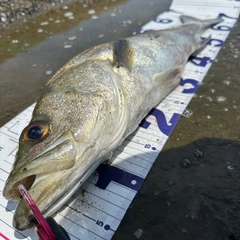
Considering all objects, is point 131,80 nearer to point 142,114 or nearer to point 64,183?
point 142,114

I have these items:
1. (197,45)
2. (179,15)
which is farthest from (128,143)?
(179,15)

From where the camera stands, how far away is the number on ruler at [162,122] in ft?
7.62

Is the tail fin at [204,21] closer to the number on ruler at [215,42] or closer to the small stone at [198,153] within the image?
the number on ruler at [215,42]

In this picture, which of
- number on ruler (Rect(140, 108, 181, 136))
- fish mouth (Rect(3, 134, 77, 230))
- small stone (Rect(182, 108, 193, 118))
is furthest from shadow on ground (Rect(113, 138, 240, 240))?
fish mouth (Rect(3, 134, 77, 230))

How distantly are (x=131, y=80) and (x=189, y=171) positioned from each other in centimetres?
84

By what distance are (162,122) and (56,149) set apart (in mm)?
1252

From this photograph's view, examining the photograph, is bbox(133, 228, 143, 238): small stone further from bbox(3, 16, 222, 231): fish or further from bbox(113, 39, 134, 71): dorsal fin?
bbox(113, 39, 134, 71): dorsal fin

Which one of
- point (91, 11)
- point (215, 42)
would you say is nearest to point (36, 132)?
point (215, 42)

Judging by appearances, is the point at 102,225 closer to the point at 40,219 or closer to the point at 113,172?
the point at 113,172

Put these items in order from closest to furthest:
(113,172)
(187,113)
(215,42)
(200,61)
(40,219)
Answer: (40,219), (113,172), (187,113), (200,61), (215,42)

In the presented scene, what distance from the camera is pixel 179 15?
455 cm

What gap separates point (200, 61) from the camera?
3.24 meters

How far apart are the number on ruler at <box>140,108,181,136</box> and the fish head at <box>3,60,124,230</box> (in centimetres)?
73

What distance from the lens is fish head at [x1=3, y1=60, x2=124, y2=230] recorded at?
53.0 inches
